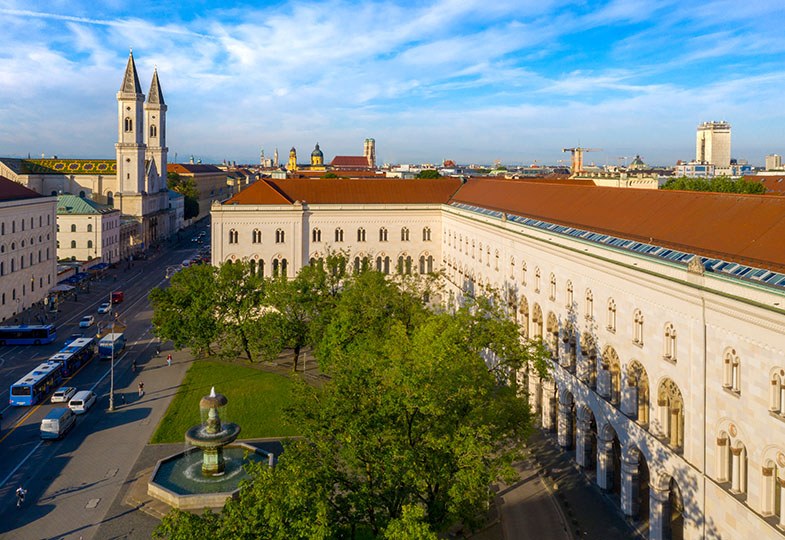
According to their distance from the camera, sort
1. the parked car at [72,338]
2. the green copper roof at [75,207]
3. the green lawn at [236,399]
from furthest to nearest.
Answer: the green copper roof at [75,207]
the parked car at [72,338]
the green lawn at [236,399]

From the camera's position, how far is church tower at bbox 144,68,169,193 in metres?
166

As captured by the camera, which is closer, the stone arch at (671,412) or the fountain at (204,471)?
the stone arch at (671,412)

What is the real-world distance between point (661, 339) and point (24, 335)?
208ft

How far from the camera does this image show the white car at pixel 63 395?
53.6 metres

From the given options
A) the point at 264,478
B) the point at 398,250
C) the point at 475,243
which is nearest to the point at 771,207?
the point at 264,478

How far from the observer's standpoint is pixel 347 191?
9206 centimetres

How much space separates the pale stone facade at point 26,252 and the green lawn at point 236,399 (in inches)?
1397

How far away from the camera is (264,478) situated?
907 inches

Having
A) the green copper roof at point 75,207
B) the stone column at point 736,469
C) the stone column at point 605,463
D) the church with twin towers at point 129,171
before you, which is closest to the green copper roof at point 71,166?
the church with twin towers at point 129,171

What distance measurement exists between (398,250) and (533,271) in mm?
40933

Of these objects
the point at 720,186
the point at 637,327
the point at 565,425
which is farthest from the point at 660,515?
the point at 720,186

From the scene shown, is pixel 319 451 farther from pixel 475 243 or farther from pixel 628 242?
pixel 475 243

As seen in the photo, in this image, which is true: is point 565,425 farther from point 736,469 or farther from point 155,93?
point 155,93

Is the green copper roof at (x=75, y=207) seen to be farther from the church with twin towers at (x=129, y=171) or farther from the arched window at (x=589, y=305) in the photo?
the arched window at (x=589, y=305)
